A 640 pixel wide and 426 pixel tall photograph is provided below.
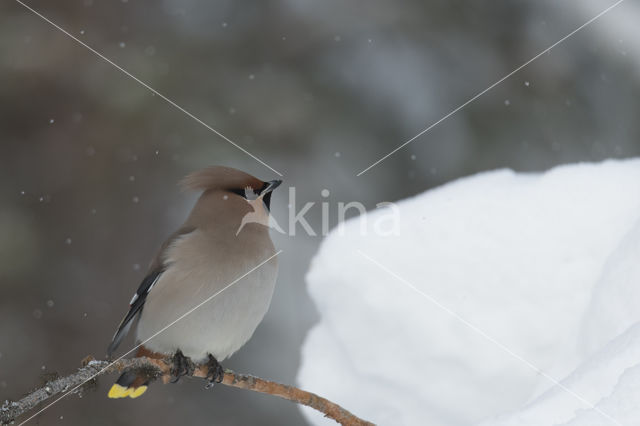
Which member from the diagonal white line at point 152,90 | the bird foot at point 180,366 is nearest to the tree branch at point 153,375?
the bird foot at point 180,366

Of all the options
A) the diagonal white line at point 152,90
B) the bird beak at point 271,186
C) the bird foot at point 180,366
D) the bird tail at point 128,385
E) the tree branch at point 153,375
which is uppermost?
the diagonal white line at point 152,90

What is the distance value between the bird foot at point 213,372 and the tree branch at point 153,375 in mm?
171

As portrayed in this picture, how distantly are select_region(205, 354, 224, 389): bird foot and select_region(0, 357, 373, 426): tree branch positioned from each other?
0.56 feet

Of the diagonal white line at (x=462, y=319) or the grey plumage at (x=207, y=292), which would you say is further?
the diagonal white line at (x=462, y=319)

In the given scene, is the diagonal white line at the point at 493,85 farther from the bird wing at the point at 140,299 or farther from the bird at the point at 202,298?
the bird wing at the point at 140,299

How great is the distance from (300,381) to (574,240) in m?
1.47

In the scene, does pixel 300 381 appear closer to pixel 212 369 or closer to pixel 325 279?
pixel 325 279

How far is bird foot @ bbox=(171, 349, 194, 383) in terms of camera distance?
87.7 inches

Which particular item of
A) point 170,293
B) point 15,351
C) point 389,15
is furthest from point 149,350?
point 389,15

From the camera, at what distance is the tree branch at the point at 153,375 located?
146 centimetres

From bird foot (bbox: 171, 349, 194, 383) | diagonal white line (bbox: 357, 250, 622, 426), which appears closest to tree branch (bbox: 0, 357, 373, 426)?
bird foot (bbox: 171, 349, 194, 383)

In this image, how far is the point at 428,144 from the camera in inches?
167

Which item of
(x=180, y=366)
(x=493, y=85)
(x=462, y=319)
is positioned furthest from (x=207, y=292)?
(x=493, y=85)

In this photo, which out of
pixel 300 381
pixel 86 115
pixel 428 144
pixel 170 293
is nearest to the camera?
pixel 170 293
